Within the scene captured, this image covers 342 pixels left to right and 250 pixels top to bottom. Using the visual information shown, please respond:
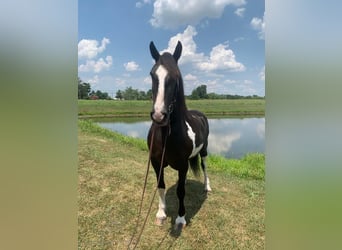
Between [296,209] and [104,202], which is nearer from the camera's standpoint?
[296,209]

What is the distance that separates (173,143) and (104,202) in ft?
4.27

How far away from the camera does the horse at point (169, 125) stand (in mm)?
1761

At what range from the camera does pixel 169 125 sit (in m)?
2.24

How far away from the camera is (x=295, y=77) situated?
1071 mm

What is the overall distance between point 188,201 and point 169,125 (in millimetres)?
1439

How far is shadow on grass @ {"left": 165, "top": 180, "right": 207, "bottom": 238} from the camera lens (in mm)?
2699

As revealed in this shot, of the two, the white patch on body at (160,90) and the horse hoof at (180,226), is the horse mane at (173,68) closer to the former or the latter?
the white patch on body at (160,90)

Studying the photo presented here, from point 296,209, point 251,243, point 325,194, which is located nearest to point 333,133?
point 325,194

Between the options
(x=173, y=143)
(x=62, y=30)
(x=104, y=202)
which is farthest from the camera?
(x=104, y=202)

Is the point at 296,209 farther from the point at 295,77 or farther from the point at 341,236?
the point at 295,77

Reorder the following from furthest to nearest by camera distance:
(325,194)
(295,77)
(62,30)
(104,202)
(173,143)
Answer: (104,202)
(173,143)
(62,30)
(295,77)
(325,194)

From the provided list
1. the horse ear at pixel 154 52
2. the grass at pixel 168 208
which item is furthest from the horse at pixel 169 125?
the grass at pixel 168 208

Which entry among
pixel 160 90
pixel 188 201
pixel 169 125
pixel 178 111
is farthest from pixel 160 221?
pixel 160 90

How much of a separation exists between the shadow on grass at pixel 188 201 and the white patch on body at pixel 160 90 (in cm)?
149
